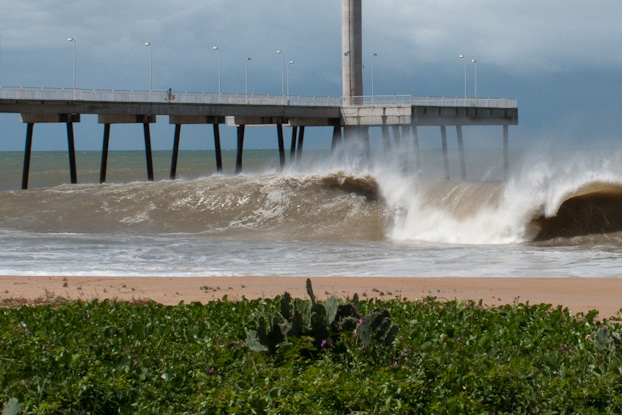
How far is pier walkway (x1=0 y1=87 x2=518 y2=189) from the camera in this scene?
36.8m

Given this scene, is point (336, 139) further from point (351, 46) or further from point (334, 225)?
point (334, 225)

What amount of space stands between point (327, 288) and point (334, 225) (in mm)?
14304

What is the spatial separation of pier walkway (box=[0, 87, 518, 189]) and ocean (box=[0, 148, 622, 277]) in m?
3.66

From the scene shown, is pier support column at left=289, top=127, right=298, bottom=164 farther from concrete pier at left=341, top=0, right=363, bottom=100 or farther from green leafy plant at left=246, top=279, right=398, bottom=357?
green leafy plant at left=246, top=279, right=398, bottom=357

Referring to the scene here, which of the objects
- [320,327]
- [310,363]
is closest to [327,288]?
[320,327]

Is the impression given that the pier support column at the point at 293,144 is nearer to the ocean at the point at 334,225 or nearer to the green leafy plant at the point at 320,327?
the ocean at the point at 334,225

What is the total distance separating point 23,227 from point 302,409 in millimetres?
23874

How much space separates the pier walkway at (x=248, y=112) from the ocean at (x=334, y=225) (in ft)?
12.0

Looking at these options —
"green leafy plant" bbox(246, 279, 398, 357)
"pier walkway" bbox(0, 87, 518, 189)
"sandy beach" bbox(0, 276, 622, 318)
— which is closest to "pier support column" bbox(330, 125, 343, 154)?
"pier walkway" bbox(0, 87, 518, 189)

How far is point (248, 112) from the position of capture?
41562 mm

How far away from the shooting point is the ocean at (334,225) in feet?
55.4

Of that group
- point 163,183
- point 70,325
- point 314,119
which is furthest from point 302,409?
point 314,119

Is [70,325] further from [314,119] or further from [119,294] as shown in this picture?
[314,119]

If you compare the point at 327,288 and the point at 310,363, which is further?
the point at 327,288
